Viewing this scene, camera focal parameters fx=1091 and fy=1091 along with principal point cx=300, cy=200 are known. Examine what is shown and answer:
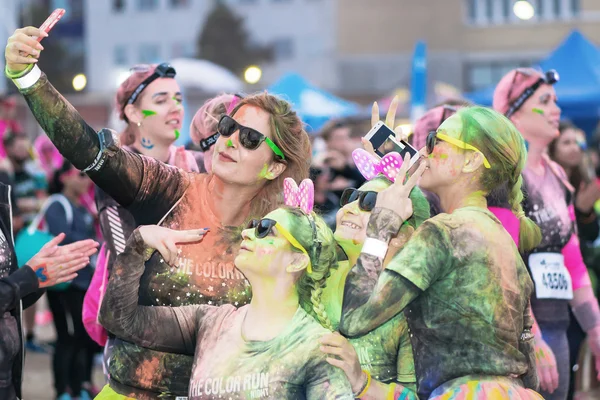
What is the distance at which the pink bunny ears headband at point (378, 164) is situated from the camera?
3881 mm

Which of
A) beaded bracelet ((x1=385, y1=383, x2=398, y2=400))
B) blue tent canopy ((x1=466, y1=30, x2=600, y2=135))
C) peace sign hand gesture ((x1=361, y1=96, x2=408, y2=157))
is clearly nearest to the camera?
beaded bracelet ((x1=385, y1=383, x2=398, y2=400))

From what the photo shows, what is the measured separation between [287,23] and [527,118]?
5012cm

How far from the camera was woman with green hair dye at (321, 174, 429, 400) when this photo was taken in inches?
145

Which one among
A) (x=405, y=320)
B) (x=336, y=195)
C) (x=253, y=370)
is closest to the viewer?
(x=253, y=370)

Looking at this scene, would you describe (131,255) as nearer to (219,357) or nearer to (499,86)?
(219,357)

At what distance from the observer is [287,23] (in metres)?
55.1

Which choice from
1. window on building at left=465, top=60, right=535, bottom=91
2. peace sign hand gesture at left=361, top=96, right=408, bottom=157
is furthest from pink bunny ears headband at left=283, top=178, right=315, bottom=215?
window on building at left=465, top=60, right=535, bottom=91

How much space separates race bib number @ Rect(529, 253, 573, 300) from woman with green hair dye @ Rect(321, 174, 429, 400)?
1756 millimetres

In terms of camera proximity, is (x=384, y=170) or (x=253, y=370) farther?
(x=384, y=170)

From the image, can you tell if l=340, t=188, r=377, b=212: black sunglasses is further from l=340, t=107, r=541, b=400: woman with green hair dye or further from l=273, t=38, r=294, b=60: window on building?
l=273, t=38, r=294, b=60: window on building

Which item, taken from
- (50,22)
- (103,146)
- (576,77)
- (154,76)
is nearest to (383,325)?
(103,146)

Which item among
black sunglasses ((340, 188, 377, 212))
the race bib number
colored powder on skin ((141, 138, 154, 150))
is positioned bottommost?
the race bib number

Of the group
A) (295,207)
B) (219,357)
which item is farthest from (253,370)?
(295,207)

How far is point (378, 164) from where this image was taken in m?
3.96
